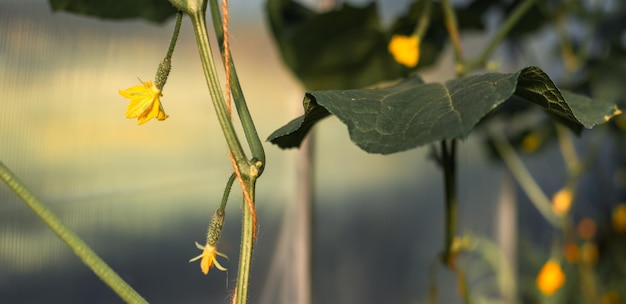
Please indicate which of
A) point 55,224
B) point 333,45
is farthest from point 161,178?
point 55,224

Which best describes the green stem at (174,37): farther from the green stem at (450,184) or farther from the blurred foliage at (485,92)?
the green stem at (450,184)

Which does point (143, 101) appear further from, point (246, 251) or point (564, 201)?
point (564, 201)

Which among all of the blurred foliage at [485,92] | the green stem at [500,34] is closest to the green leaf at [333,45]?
the blurred foliage at [485,92]

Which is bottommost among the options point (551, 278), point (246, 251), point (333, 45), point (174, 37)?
point (551, 278)

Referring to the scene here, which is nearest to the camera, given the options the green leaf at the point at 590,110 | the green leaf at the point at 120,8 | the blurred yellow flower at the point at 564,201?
the green leaf at the point at 590,110

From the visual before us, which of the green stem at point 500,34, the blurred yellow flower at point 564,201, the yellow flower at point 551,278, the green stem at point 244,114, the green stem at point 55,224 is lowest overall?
the yellow flower at point 551,278

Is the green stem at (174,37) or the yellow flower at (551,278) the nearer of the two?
the green stem at (174,37)

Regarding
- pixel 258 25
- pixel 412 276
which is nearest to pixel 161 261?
pixel 258 25
